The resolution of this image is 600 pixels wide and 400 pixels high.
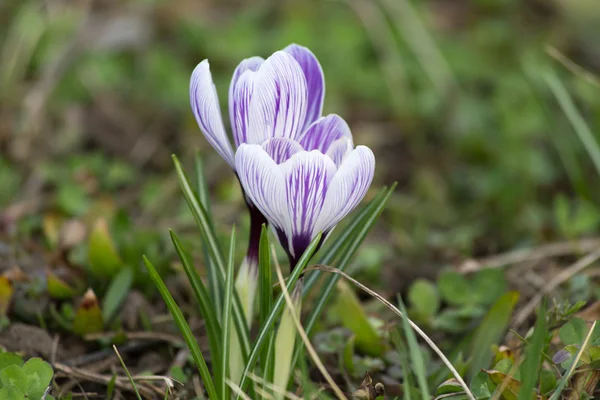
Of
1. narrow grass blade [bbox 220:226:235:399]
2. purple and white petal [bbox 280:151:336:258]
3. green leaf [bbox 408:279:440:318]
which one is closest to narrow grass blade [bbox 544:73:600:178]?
green leaf [bbox 408:279:440:318]

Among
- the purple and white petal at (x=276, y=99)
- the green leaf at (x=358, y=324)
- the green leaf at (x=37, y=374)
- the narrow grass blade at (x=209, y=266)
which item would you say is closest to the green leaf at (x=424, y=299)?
the green leaf at (x=358, y=324)

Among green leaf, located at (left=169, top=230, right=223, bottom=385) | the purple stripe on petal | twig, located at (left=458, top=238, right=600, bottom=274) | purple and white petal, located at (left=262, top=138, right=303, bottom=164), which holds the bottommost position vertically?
twig, located at (left=458, top=238, right=600, bottom=274)

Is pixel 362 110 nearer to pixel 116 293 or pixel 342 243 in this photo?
pixel 116 293

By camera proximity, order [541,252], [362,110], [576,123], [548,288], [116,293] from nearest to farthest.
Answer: [116,293], [548,288], [576,123], [541,252], [362,110]

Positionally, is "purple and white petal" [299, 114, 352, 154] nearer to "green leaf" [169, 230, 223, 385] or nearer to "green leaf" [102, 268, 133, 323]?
"green leaf" [169, 230, 223, 385]

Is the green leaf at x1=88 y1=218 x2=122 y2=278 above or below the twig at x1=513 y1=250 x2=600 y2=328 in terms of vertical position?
above

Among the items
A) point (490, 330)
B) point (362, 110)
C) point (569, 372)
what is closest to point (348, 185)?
point (569, 372)
